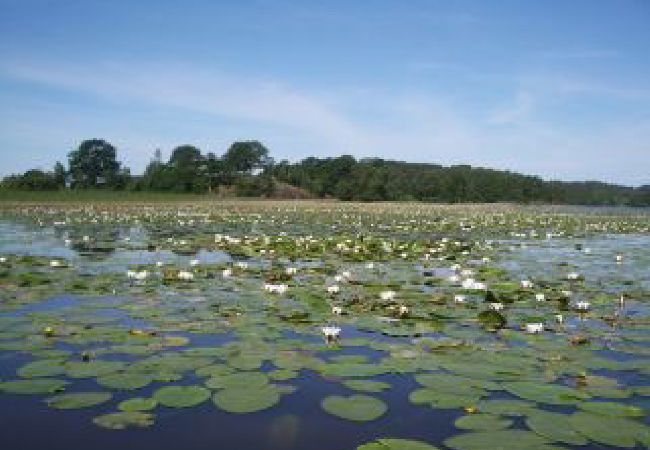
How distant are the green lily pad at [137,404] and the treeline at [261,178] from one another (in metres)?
52.2

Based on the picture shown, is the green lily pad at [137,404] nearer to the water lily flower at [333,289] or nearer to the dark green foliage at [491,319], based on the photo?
the dark green foliage at [491,319]

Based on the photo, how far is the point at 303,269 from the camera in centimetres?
951

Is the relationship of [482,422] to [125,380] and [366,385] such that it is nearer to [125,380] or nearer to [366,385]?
[366,385]

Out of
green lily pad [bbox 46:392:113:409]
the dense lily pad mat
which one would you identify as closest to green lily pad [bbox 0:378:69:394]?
the dense lily pad mat

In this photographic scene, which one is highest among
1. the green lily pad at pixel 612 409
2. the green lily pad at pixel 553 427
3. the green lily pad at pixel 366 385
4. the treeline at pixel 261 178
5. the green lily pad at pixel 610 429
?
the treeline at pixel 261 178

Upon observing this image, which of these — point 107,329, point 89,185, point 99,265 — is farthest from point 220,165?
point 107,329

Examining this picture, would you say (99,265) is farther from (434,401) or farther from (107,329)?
(434,401)

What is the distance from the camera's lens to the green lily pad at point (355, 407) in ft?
11.6

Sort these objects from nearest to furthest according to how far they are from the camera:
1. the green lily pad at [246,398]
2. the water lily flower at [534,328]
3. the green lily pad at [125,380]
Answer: the green lily pad at [246,398] < the green lily pad at [125,380] < the water lily flower at [534,328]

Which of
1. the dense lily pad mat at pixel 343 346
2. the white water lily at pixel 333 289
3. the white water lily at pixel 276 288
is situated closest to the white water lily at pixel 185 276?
the dense lily pad mat at pixel 343 346

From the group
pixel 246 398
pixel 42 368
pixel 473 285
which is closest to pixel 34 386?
pixel 42 368

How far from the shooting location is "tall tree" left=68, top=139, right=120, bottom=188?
7300cm

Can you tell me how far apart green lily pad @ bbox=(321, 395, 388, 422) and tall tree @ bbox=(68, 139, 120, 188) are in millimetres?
72650

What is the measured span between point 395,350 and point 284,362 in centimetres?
95
